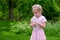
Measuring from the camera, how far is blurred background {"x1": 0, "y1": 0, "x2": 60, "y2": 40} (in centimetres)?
1327

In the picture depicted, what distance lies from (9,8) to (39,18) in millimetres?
17044

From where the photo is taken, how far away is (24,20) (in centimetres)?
1762

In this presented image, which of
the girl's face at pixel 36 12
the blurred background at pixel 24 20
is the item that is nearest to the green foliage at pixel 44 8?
the blurred background at pixel 24 20

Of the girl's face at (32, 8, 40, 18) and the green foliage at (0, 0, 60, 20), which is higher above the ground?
the green foliage at (0, 0, 60, 20)

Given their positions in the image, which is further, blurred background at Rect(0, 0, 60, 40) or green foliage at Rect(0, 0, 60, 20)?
green foliage at Rect(0, 0, 60, 20)

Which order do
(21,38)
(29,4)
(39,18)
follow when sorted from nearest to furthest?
(39,18), (21,38), (29,4)

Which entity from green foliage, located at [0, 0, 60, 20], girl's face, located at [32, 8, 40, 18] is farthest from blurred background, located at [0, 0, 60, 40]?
girl's face, located at [32, 8, 40, 18]

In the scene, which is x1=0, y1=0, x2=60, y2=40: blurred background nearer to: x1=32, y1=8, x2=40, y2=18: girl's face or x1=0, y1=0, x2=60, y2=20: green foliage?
x1=0, y1=0, x2=60, y2=20: green foliage

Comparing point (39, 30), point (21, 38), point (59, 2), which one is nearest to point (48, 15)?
point (59, 2)

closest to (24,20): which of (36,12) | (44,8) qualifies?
(44,8)

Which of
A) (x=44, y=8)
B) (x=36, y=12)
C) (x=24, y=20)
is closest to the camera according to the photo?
(x=36, y=12)

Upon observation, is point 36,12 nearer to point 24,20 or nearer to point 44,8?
point 24,20

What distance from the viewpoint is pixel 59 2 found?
76.8 feet

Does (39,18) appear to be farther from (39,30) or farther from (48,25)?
(48,25)
